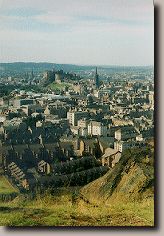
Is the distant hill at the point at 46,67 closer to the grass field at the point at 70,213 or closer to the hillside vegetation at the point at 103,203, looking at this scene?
the hillside vegetation at the point at 103,203

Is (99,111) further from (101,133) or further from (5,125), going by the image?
(5,125)

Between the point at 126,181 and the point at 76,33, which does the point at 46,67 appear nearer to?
the point at 76,33

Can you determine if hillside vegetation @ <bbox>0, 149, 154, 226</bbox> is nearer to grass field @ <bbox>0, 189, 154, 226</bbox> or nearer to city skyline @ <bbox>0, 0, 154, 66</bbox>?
grass field @ <bbox>0, 189, 154, 226</bbox>

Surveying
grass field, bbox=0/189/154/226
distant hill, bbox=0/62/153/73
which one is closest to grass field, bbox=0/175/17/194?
grass field, bbox=0/189/154/226

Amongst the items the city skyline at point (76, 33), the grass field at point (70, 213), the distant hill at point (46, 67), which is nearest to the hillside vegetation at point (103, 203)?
the grass field at point (70, 213)

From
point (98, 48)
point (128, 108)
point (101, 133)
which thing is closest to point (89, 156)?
point (101, 133)
